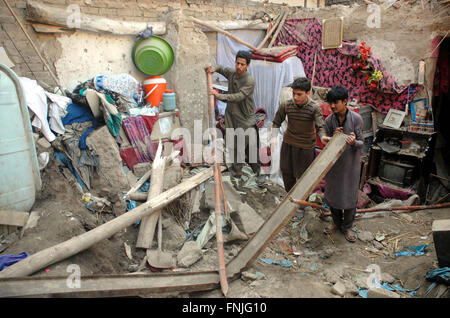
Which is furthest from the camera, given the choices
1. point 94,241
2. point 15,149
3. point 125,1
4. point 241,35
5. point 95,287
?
point 241,35

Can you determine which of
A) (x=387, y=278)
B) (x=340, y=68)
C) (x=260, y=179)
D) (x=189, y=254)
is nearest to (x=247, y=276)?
(x=189, y=254)

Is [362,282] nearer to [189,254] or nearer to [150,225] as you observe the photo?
[189,254]

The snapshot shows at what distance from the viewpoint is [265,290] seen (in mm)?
2844

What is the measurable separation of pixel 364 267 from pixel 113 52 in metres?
5.44

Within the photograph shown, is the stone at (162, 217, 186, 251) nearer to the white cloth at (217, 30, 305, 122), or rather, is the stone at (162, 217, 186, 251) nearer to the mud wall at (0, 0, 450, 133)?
the mud wall at (0, 0, 450, 133)

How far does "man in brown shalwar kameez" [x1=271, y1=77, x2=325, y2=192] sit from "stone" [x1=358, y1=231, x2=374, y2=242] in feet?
3.70

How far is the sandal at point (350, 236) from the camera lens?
3.96 m

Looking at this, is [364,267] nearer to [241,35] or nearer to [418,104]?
[418,104]

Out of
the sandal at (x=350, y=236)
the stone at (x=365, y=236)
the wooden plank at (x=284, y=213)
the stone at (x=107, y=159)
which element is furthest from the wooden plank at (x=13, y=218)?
the stone at (x=365, y=236)

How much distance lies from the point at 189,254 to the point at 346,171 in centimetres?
206

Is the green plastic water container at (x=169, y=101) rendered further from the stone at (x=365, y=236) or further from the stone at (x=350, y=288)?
the stone at (x=350, y=288)

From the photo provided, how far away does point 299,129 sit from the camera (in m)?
4.38

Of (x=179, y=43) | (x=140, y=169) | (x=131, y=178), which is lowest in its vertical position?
(x=131, y=178)

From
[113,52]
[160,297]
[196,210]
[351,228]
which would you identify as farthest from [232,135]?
[160,297]
